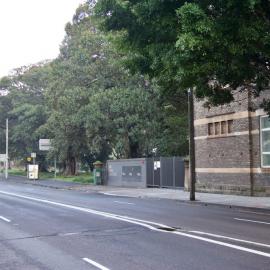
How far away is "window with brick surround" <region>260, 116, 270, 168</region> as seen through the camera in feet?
90.0

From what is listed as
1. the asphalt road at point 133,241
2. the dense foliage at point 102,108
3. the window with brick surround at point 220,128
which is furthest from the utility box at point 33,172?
the asphalt road at point 133,241

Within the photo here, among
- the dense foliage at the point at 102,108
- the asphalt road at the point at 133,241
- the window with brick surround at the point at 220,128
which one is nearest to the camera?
the asphalt road at the point at 133,241

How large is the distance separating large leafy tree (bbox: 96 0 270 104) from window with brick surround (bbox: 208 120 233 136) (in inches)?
438

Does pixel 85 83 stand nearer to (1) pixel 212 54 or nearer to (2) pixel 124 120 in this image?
(2) pixel 124 120

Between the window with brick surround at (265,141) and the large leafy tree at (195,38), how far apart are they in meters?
8.69

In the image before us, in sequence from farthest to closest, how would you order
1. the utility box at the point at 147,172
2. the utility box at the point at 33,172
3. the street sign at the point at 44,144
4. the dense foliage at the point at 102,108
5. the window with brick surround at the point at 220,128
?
the street sign at the point at 44,144, the utility box at the point at 33,172, the dense foliage at the point at 102,108, the utility box at the point at 147,172, the window with brick surround at the point at 220,128

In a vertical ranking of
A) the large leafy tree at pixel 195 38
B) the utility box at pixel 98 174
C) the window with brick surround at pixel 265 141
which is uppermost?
the large leafy tree at pixel 195 38

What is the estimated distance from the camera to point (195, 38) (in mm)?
13961

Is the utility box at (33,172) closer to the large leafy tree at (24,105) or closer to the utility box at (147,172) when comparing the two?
the large leafy tree at (24,105)

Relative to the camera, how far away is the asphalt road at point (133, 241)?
29.5 ft

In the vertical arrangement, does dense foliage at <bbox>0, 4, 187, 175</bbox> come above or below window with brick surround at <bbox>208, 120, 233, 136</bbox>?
above

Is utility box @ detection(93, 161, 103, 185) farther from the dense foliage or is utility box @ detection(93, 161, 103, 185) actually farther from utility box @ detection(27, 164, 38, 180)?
utility box @ detection(27, 164, 38, 180)

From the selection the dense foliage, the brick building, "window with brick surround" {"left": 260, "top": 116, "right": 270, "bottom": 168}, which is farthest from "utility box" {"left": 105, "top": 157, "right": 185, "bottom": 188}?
"window with brick surround" {"left": 260, "top": 116, "right": 270, "bottom": 168}

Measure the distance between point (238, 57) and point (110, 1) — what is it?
447cm
